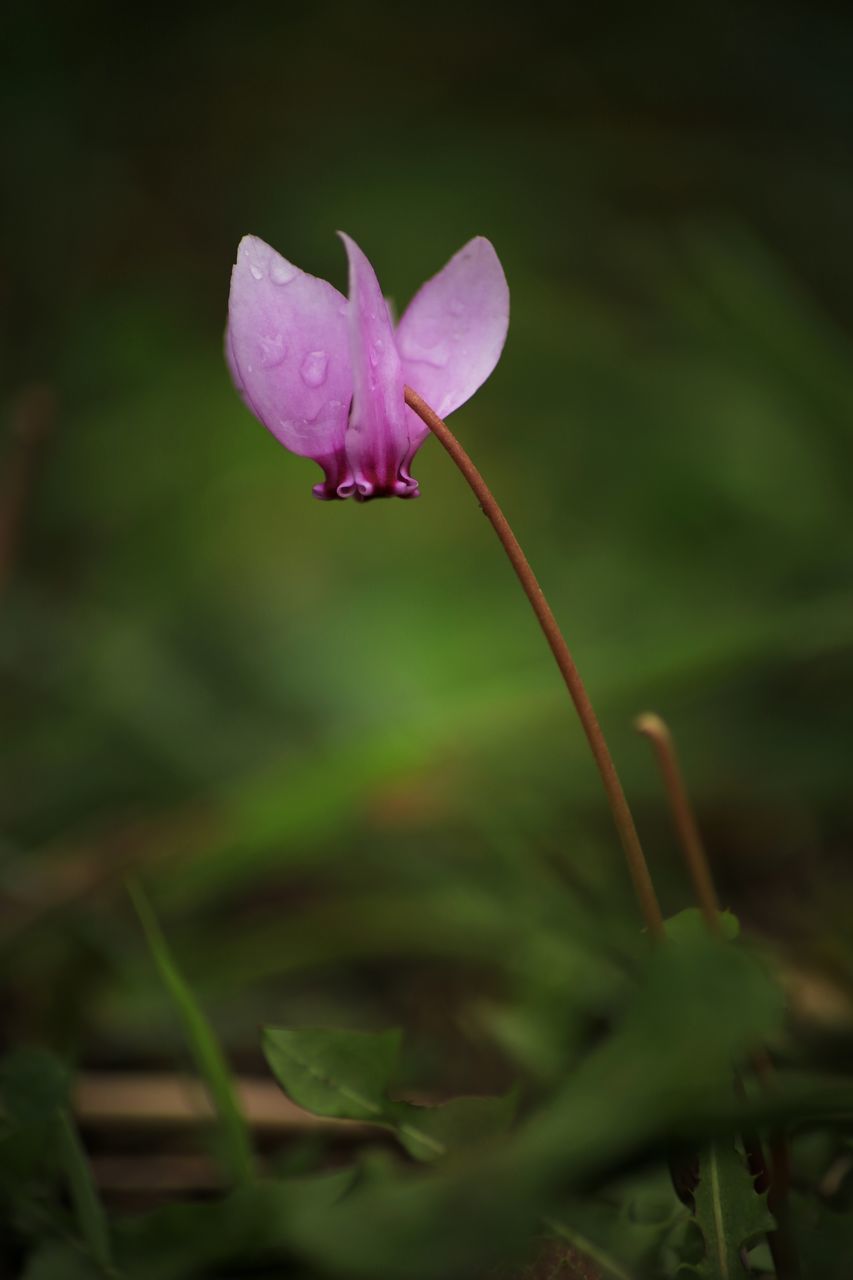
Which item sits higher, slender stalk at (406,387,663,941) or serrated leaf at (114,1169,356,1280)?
slender stalk at (406,387,663,941)

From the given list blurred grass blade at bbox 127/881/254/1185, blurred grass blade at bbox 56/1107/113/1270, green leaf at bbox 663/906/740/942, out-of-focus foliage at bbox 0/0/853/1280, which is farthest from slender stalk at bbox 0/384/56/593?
green leaf at bbox 663/906/740/942

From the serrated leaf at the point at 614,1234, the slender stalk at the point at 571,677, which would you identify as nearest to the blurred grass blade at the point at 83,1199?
the serrated leaf at the point at 614,1234

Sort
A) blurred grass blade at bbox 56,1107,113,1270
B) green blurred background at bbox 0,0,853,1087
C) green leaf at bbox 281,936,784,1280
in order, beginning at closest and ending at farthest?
green leaf at bbox 281,936,784,1280, blurred grass blade at bbox 56,1107,113,1270, green blurred background at bbox 0,0,853,1087

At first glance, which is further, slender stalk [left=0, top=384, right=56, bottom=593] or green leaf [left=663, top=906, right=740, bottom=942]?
slender stalk [left=0, top=384, right=56, bottom=593]

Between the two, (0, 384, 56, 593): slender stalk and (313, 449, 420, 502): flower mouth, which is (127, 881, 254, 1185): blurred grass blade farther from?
(0, 384, 56, 593): slender stalk

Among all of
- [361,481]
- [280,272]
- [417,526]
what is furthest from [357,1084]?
[417,526]

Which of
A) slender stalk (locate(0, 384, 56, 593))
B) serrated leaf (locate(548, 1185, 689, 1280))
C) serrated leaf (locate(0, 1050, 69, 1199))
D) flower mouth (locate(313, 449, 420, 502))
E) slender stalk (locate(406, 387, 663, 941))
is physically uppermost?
slender stalk (locate(0, 384, 56, 593))

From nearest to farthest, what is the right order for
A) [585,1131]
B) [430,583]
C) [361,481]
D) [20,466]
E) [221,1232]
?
[585,1131] < [221,1232] < [361,481] < [20,466] < [430,583]

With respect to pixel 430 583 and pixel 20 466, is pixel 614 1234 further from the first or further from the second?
pixel 430 583

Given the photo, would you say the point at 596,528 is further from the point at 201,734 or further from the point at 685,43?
the point at 685,43
